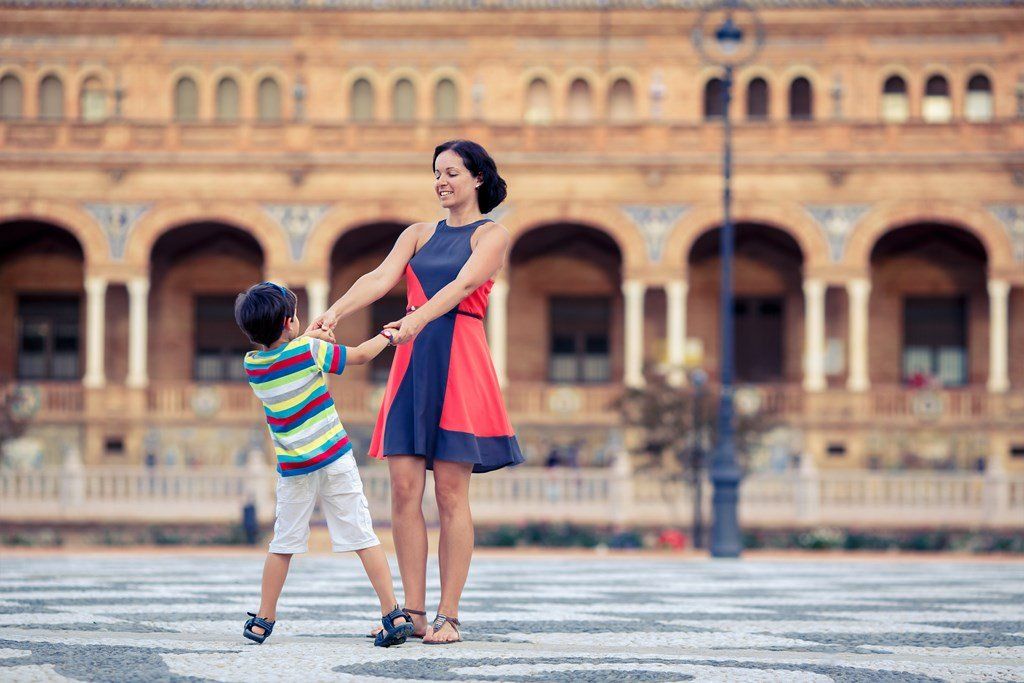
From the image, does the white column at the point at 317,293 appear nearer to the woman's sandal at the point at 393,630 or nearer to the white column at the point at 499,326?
the white column at the point at 499,326

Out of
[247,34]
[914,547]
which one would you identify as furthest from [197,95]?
[914,547]

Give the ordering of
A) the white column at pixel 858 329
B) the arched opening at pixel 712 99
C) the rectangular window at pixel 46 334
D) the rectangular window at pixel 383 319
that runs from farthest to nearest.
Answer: the rectangular window at pixel 46 334, the rectangular window at pixel 383 319, the arched opening at pixel 712 99, the white column at pixel 858 329

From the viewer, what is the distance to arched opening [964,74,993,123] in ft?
114

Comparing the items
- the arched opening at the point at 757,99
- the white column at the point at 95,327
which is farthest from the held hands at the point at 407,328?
the arched opening at the point at 757,99

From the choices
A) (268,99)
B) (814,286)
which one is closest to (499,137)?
(268,99)

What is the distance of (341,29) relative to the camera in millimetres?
34781

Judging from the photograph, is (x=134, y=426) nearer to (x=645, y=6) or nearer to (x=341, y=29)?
(x=341, y=29)

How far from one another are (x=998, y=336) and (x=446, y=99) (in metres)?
12.2

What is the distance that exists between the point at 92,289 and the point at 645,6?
12.6 m

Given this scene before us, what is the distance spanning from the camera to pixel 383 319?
37469 mm

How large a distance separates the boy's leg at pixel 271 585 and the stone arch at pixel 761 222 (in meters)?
27.5

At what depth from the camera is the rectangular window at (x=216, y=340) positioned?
121ft

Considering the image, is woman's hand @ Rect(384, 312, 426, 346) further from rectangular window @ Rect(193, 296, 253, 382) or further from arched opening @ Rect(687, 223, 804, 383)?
rectangular window @ Rect(193, 296, 253, 382)

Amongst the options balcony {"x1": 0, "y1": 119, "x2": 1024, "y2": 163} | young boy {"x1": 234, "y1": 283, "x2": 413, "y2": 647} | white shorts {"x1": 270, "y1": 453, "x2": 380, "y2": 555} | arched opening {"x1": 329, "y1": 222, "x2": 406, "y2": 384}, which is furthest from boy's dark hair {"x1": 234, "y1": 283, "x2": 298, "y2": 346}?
arched opening {"x1": 329, "y1": 222, "x2": 406, "y2": 384}
